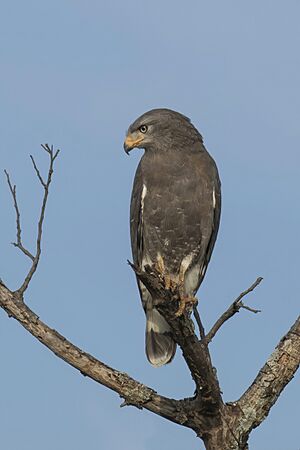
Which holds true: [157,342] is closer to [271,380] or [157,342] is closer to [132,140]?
[271,380]

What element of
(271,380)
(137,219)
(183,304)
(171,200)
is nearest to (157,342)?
(137,219)

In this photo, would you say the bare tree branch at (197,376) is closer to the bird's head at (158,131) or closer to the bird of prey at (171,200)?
the bird of prey at (171,200)

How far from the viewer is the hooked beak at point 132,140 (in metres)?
8.45

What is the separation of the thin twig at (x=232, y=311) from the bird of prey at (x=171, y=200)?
4.16ft

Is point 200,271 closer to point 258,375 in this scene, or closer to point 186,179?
point 186,179

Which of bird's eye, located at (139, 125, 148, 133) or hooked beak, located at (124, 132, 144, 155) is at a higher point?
bird's eye, located at (139, 125, 148, 133)

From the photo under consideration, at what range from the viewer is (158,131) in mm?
8508

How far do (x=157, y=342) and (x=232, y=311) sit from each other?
6.56 feet

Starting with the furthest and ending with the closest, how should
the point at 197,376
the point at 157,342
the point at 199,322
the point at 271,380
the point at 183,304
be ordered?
the point at 157,342 → the point at 199,322 → the point at 271,380 → the point at 197,376 → the point at 183,304

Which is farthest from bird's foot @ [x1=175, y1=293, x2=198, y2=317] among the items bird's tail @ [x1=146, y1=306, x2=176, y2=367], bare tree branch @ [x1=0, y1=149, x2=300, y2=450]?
bird's tail @ [x1=146, y1=306, x2=176, y2=367]

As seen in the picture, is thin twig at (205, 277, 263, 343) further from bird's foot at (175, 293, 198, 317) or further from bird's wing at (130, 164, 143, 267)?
bird's wing at (130, 164, 143, 267)

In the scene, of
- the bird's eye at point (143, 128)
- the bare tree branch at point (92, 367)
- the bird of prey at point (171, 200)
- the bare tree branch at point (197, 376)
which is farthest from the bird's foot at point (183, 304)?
the bird's eye at point (143, 128)

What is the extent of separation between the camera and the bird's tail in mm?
8547

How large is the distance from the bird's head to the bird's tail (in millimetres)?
1763
